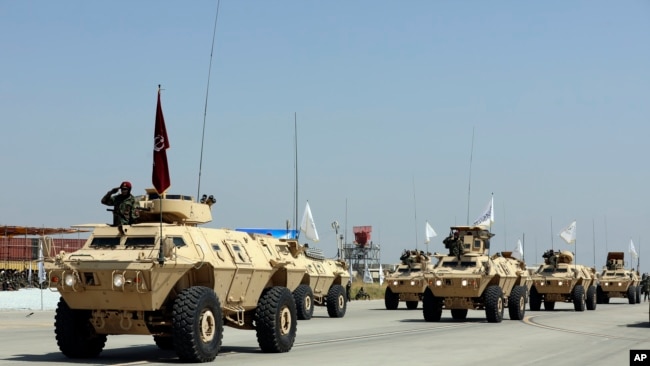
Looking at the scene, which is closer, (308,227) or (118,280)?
(118,280)

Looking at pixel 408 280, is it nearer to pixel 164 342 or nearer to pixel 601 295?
pixel 601 295

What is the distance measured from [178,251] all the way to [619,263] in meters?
42.4

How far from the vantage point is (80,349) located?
15758 mm

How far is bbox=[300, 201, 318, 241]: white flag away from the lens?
46875 millimetres

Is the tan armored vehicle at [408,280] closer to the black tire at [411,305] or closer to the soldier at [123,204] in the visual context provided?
the black tire at [411,305]

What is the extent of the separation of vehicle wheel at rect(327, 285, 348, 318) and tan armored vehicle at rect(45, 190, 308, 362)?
51.2 ft

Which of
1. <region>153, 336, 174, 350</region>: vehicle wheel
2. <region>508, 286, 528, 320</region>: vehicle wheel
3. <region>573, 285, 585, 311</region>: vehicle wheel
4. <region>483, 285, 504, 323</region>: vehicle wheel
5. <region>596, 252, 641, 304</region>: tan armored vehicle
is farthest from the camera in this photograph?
<region>596, 252, 641, 304</region>: tan armored vehicle

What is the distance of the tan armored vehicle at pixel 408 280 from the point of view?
38.3 meters

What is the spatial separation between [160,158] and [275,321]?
10.7ft

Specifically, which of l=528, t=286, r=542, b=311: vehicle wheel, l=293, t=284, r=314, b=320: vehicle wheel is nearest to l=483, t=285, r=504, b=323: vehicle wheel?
l=293, t=284, r=314, b=320: vehicle wheel

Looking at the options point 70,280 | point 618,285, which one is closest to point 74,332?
point 70,280

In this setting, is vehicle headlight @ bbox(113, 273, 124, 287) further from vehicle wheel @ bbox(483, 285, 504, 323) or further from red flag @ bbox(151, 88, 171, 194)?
vehicle wheel @ bbox(483, 285, 504, 323)

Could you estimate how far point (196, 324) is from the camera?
48.5 ft

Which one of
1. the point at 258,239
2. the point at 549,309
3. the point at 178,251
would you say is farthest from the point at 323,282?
the point at 178,251
